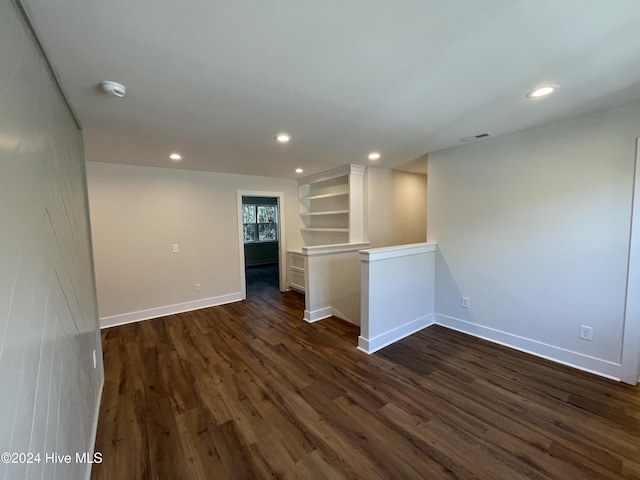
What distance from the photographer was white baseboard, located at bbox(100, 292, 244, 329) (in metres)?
3.63

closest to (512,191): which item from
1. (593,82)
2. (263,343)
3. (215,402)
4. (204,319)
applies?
(593,82)

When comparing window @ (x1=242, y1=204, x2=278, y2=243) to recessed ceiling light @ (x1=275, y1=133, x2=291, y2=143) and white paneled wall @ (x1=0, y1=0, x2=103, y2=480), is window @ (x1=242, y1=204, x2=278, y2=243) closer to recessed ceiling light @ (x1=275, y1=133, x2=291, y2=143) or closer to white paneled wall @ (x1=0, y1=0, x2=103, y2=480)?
recessed ceiling light @ (x1=275, y1=133, x2=291, y2=143)

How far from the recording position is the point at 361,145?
3.03m

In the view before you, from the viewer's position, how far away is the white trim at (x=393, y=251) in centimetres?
277

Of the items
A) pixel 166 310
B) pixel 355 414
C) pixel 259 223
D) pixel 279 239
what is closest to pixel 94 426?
pixel 355 414

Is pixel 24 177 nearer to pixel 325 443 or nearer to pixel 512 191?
pixel 325 443

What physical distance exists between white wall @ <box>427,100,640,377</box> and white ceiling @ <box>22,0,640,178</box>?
33 centimetres

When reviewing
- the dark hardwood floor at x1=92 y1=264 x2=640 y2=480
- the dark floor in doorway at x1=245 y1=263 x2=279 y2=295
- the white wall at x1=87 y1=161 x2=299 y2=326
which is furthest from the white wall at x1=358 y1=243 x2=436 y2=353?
the dark floor in doorway at x1=245 y1=263 x2=279 y2=295

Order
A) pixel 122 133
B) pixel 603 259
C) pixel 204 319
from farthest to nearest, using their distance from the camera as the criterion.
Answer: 1. pixel 204 319
2. pixel 122 133
3. pixel 603 259

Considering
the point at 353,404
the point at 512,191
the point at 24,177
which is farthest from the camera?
the point at 512,191

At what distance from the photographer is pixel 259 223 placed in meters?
8.37

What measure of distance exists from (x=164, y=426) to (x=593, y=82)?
3.76 m

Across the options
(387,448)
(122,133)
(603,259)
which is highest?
(122,133)

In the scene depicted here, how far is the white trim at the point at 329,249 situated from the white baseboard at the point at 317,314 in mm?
816
